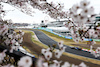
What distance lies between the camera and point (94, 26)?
902mm

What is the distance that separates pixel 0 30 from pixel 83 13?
94cm

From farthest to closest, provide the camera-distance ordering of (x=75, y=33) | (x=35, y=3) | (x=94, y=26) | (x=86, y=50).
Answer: (x=86, y=50)
(x=35, y=3)
(x=75, y=33)
(x=94, y=26)

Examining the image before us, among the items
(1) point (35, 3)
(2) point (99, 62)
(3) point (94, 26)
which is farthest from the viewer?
(2) point (99, 62)

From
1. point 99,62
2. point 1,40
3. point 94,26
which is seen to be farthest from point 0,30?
point 99,62

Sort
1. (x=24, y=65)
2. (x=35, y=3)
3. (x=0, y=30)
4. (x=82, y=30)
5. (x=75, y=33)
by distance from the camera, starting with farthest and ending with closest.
Answer: (x=35, y=3) → (x=75, y=33) → (x=82, y=30) → (x=0, y=30) → (x=24, y=65)

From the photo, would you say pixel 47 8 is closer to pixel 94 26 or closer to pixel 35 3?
pixel 35 3

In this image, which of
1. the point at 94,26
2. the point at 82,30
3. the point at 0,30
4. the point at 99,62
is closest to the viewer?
the point at 94,26

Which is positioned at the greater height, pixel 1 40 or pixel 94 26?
pixel 94 26

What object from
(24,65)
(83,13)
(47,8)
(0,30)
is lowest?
(24,65)

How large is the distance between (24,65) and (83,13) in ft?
1.54

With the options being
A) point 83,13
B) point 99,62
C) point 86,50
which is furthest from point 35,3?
point 86,50

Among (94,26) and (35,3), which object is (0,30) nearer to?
(35,3)

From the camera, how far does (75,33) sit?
4.85ft

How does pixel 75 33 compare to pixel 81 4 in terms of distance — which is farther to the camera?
pixel 75 33
